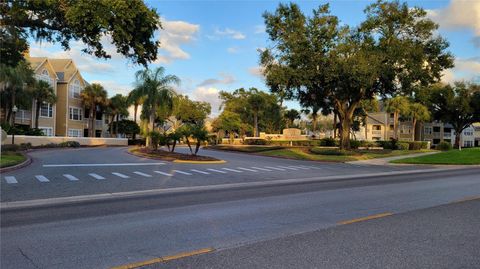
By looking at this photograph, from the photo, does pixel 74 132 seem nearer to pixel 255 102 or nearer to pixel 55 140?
pixel 55 140

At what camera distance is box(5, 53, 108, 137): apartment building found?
52.0 meters

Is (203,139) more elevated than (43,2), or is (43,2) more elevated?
(43,2)

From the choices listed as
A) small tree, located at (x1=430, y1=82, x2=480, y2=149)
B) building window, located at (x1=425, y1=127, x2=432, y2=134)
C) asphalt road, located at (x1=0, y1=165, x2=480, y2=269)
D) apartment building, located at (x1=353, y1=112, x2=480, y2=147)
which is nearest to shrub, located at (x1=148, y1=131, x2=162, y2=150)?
asphalt road, located at (x1=0, y1=165, x2=480, y2=269)

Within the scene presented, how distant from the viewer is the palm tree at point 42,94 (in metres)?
48.9

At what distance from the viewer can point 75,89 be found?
59.7m

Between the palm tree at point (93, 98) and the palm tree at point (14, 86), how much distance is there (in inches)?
489

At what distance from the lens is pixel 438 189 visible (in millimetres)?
13781

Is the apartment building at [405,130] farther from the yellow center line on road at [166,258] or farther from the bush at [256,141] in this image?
the yellow center line on road at [166,258]

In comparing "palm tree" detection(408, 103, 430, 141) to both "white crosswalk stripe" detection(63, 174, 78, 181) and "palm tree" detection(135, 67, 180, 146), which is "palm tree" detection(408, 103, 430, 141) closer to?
"palm tree" detection(135, 67, 180, 146)

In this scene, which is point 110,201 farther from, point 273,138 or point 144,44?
point 273,138

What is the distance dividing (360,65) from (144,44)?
17988 millimetres

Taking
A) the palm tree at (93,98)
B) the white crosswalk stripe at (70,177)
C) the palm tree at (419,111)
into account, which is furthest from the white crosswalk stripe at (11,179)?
the palm tree at (419,111)

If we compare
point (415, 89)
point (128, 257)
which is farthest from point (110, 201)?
point (415, 89)

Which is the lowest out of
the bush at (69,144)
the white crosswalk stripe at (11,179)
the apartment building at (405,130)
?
the white crosswalk stripe at (11,179)
